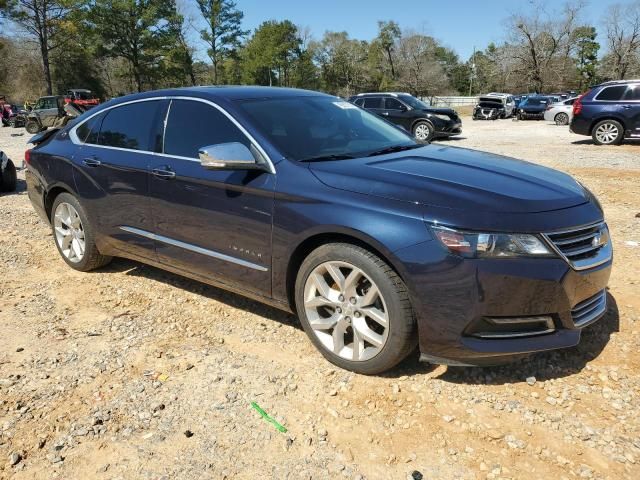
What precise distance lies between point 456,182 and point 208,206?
1.61m

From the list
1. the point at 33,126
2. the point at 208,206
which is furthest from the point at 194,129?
the point at 33,126

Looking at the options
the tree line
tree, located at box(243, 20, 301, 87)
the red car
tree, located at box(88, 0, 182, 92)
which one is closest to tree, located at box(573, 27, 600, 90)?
the tree line

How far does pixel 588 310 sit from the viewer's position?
2883mm

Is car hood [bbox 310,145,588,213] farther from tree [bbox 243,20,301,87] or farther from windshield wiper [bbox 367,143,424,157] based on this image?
tree [bbox 243,20,301,87]

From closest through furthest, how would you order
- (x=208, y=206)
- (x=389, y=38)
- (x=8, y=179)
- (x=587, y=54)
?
(x=208, y=206) → (x=8, y=179) → (x=587, y=54) → (x=389, y=38)

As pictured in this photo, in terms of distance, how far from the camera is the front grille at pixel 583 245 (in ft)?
8.64

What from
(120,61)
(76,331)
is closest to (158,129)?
(76,331)

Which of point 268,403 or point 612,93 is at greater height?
point 612,93

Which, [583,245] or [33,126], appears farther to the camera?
[33,126]

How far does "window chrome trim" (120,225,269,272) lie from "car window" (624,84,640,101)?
1428 centimetres

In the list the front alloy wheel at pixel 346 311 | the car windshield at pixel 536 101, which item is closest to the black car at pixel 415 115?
the front alloy wheel at pixel 346 311

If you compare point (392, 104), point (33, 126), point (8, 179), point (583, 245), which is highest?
point (392, 104)

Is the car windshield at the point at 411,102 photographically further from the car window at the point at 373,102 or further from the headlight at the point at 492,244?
the headlight at the point at 492,244

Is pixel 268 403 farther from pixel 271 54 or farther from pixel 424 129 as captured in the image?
pixel 271 54
